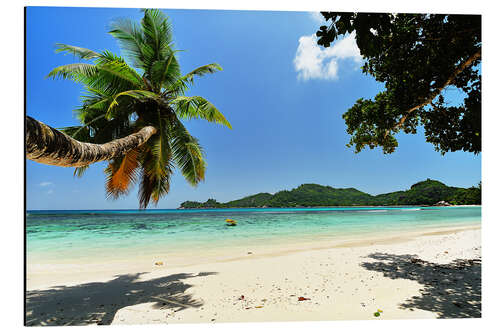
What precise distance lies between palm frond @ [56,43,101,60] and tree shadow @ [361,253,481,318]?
5.62 m

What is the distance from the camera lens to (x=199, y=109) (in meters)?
3.59

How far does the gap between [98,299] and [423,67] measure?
5997mm

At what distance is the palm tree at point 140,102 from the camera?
3.35 meters

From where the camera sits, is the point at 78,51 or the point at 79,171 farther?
the point at 79,171

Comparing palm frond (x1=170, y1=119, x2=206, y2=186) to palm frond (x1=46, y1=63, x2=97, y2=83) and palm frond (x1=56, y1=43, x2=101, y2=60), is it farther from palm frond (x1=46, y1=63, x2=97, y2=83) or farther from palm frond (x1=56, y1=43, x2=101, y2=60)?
palm frond (x1=56, y1=43, x2=101, y2=60)

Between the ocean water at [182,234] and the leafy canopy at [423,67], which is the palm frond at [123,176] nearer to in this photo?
the ocean water at [182,234]

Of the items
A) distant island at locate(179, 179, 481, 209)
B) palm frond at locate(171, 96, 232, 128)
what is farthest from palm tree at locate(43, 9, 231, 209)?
distant island at locate(179, 179, 481, 209)

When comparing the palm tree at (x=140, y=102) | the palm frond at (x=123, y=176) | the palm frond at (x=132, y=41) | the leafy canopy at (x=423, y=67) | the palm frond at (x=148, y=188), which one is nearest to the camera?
the leafy canopy at (x=423, y=67)

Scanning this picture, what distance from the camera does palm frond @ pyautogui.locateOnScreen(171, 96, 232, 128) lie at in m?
3.45

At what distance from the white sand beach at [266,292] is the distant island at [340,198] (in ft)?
23.6

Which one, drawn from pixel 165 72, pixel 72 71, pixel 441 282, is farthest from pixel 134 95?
pixel 441 282

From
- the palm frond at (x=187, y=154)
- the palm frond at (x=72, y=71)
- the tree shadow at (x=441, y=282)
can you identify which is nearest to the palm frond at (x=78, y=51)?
the palm frond at (x=72, y=71)

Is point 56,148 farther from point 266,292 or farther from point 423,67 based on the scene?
point 423,67
